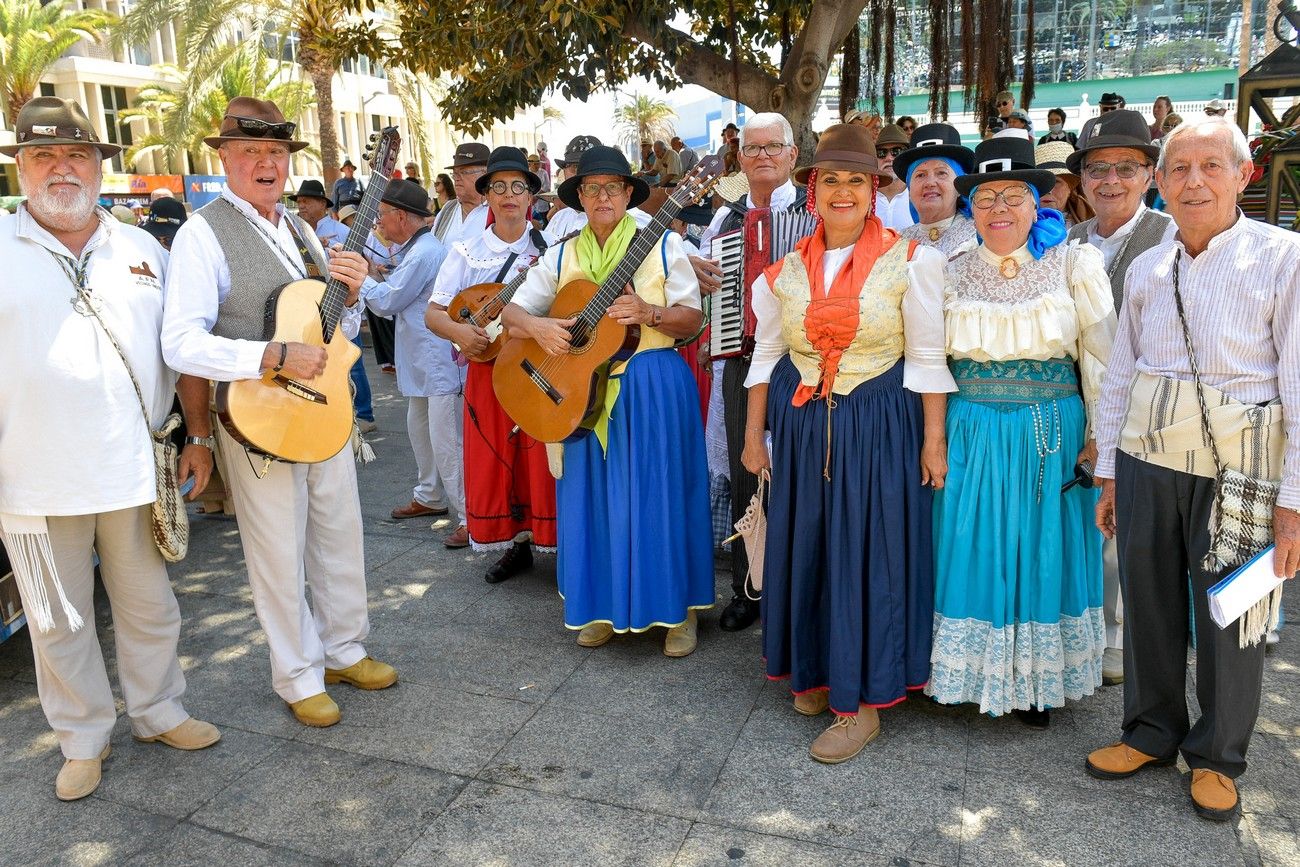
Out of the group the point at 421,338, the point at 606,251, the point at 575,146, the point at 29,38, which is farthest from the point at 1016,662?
the point at 29,38

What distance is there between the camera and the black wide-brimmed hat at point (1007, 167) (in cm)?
327

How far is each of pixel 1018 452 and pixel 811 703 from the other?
1.22m

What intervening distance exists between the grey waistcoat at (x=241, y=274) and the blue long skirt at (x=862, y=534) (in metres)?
1.93

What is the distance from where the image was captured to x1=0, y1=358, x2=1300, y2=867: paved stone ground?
301 centimetres

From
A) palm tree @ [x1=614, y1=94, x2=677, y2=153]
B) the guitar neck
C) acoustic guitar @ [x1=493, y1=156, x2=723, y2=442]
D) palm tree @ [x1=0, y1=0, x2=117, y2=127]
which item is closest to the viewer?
the guitar neck

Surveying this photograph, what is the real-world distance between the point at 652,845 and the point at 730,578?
7.94 feet

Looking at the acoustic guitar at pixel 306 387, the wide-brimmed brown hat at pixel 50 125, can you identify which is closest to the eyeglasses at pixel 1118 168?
the acoustic guitar at pixel 306 387

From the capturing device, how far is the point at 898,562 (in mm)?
3490

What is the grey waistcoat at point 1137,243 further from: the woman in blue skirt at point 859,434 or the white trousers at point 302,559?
the white trousers at point 302,559

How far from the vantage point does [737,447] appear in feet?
15.5

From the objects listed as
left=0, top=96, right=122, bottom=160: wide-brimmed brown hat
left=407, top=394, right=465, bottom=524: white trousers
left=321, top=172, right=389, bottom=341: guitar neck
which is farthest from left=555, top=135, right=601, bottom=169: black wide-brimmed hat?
left=0, top=96, right=122, bottom=160: wide-brimmed brown hat

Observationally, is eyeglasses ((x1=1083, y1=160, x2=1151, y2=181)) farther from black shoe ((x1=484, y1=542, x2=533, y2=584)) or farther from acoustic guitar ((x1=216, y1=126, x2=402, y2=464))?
black shoe ((x1=484, y1=542, x2=533, y2=584))

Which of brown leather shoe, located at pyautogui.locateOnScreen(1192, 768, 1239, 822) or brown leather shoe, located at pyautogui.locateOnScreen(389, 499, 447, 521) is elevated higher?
brown leather shoe, located at pyautogui.locateOnScreen(389, 499, 447, 521)

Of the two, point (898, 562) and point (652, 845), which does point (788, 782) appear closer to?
point (652, 845)
